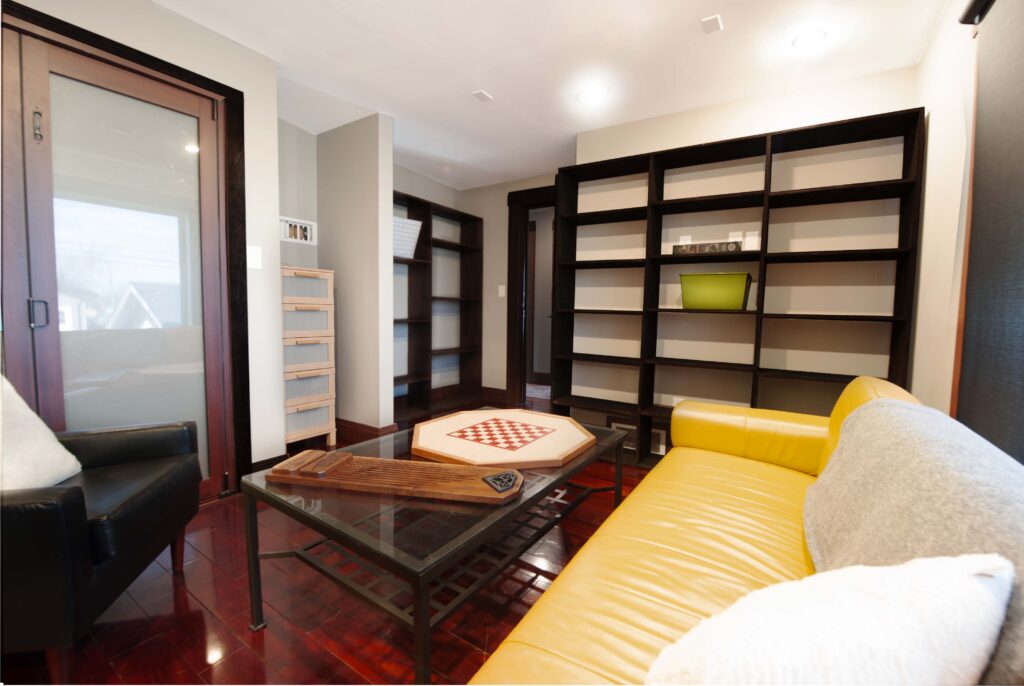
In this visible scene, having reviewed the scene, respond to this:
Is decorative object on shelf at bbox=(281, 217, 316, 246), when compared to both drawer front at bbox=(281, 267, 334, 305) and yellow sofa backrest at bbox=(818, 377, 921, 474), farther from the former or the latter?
yellow sofa backrest at bbox=(818, 377, 921, 474)

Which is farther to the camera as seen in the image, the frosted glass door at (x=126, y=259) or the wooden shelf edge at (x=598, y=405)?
the wooden shelf edge at (x=598, y=405)

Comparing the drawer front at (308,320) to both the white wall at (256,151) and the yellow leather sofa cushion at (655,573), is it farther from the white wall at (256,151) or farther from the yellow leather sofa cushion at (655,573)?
the yellow leather sofa cushion at (655,573)

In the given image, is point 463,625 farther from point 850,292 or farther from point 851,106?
point 851,106

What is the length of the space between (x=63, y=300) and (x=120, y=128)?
85 cm

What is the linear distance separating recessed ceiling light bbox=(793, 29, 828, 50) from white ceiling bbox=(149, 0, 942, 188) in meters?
0.03

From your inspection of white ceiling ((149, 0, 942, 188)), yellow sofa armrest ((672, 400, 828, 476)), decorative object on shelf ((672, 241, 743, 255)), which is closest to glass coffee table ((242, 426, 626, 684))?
yellow sofa armrest ((672, 400, 828, 476))

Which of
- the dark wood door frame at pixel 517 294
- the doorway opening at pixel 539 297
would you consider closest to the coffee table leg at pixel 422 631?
the dark wood door frame at pixel 517 294

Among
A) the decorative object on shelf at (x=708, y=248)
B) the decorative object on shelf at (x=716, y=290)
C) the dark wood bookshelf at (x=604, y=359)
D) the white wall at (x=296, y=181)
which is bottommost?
the dark wood bookshelf at (x=604, y=359)

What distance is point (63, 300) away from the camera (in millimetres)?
1754

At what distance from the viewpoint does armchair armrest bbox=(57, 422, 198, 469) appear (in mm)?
1492

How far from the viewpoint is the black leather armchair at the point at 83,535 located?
96cm

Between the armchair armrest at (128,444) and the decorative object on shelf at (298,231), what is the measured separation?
192 centimetres

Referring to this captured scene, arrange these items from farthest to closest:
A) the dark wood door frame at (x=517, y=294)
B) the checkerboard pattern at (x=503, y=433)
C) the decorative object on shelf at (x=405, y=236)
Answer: the dark wood door frame at (x=517, y=294) < the decorative object on shelf at (x=405, y=236) < the checkerboard pattern at (x=503, y=433)

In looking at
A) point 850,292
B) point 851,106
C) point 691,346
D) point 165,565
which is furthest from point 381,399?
point 851,106
